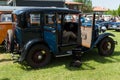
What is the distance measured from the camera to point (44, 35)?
8.20 m

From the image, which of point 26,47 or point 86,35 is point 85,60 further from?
point 26,47

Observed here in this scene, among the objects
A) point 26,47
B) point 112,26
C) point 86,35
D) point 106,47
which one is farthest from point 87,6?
point 26,47

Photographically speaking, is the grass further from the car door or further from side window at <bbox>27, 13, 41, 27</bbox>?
side window at <bbox>27, 13, 41, 27</bbox>

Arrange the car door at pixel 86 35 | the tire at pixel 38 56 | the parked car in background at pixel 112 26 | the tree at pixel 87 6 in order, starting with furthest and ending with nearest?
1. the tree at pixel 87 6
2. the parked car in background at pixel 112 26
3. the car door at pixel 86 35
4. the tire at pixel 38 56

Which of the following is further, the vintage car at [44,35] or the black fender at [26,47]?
the vintage car at [44,35]

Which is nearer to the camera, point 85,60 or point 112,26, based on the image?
point 85,60

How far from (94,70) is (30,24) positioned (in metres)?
2.50

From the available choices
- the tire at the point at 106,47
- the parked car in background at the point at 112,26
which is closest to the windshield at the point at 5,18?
the tire at the point at 106,47

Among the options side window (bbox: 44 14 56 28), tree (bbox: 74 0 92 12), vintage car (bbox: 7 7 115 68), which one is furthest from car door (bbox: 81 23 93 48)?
tree (bbox: 74 0 92 12)

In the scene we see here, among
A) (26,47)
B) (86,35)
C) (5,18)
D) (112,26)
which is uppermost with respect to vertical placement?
(5,18)

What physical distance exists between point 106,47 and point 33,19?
320 cm

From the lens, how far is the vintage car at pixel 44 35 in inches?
315

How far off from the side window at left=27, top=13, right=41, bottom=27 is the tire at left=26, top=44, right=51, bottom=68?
27.7 inches

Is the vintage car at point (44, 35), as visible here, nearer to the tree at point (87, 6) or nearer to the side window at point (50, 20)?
the side window at point (50, 20)
